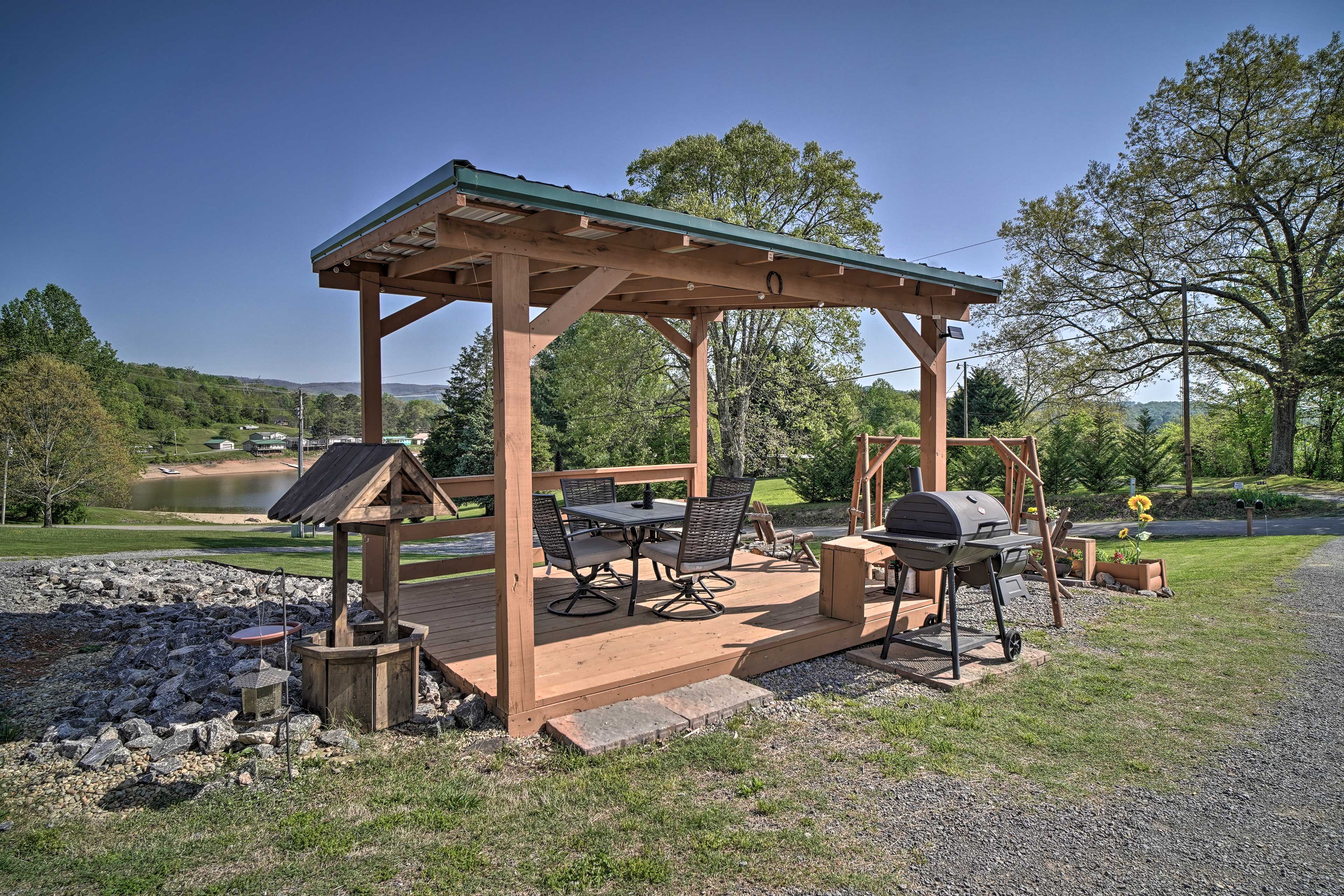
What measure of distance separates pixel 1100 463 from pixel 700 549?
1667cm

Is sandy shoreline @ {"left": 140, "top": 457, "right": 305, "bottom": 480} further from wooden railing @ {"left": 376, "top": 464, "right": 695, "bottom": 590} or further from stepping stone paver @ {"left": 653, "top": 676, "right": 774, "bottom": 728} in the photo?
stepping stone paver @ {"left": 653, "top": 676, "right": 774, "bottom": 728}

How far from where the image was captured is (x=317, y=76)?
53.1ft

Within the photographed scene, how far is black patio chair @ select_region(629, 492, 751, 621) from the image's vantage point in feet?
15.4

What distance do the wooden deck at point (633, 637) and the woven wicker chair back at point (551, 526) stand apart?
0.50 meters

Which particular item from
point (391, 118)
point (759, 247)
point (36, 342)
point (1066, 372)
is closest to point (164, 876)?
point (759, 247)

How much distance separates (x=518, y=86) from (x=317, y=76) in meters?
5.63

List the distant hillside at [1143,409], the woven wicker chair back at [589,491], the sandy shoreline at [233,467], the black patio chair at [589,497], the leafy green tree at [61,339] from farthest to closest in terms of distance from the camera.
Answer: the sandy shoreline at [233,467]
the leafy green tree at [61,339]
the distant hillside at [1143,409]
the woven wicker chair back at [589,491]
the black patio chair at [589,497]

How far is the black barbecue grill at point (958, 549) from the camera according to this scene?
404 cm

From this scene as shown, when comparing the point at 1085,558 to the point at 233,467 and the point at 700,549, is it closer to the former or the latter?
the point at 700,549

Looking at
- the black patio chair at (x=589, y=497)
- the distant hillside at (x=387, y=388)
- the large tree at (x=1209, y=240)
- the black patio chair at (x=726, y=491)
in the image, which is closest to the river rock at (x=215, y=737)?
the black patio chair at (x=589, y=497)

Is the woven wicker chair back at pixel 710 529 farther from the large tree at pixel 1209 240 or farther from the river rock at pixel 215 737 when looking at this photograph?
the large tree at pixel 1209 240

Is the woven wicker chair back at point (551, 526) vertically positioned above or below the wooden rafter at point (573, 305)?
below

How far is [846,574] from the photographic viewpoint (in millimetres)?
4758

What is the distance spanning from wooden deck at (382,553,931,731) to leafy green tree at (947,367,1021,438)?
2591cm
